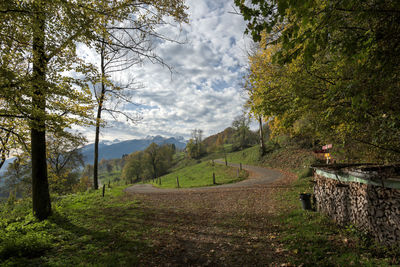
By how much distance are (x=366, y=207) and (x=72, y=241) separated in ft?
28.2

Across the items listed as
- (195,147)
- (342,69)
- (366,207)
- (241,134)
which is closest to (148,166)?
(195,147)

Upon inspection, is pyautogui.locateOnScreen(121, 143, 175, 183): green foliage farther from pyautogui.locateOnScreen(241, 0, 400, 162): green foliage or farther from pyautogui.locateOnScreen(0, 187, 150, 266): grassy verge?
pyautogui.locateOnScreen(241, 0, 400, 162): green foliage

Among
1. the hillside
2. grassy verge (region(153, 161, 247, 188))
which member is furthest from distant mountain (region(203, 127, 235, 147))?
the hillside

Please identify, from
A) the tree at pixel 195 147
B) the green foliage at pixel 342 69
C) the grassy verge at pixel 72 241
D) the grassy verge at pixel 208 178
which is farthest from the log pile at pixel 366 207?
the tree at pixel 195 147

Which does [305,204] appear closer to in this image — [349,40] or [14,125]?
[349,40]

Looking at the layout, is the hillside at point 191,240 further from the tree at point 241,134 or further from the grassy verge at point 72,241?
the tree at point 241,134

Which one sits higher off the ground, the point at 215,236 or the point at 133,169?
the point at 215,236

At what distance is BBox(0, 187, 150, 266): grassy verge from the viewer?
14.7 feet

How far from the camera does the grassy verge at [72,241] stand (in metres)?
4.48

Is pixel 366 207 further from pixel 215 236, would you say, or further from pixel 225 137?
pixel 225 137

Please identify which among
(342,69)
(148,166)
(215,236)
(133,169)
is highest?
(342,69)

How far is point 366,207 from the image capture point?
4562 mm

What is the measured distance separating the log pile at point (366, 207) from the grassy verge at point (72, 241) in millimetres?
6001

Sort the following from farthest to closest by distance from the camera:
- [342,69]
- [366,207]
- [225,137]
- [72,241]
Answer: [225,137]
[72,241]
[366,207]
[342,69]
